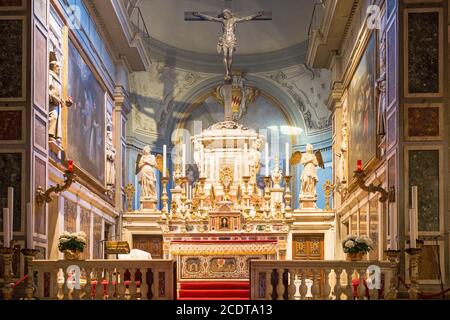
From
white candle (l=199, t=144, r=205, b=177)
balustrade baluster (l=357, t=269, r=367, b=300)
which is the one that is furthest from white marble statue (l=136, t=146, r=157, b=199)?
balustrade baluster (l=357, t=269, r=367, b=300)

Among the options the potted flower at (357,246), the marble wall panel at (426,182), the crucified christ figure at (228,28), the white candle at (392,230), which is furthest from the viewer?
the crucified christ figure at (228,28)

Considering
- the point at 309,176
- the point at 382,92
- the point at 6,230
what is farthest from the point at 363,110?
the point at 6,230

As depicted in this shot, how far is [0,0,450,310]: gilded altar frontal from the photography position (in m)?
12.2

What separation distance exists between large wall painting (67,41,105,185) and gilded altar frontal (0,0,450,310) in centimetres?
8

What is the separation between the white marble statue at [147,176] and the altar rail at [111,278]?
36.5 ft

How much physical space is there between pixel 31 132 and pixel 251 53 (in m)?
16.2

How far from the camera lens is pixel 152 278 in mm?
12297

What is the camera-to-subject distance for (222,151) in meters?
23.1

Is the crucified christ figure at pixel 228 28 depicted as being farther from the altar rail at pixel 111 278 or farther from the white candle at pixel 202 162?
the altar rail at pixel 111 278

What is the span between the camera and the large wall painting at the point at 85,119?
675 inches

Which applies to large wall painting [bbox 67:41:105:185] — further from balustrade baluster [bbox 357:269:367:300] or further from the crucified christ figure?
balustrade baluster [bbox 357:269:367:300]

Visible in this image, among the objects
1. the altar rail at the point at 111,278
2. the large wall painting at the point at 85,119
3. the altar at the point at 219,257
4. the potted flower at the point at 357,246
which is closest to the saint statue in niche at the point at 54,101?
the large wall painting at the point at 85,119
